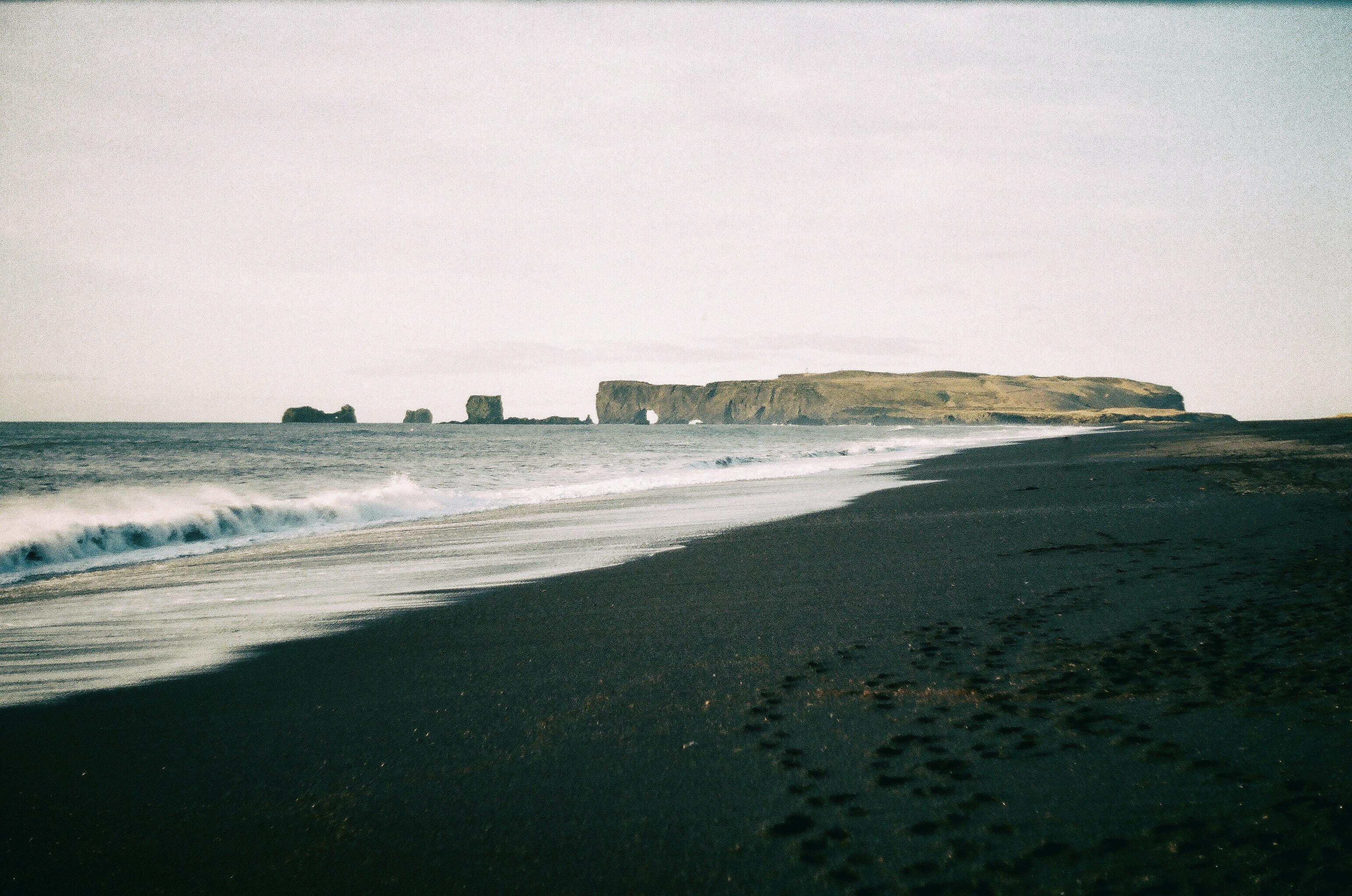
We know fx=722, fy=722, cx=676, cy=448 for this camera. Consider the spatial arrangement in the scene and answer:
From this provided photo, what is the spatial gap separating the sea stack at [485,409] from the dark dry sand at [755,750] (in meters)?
165

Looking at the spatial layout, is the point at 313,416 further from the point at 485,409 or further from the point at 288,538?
the point at 288,538

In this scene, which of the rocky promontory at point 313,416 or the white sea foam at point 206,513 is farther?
the rocky promontory at point 313,416

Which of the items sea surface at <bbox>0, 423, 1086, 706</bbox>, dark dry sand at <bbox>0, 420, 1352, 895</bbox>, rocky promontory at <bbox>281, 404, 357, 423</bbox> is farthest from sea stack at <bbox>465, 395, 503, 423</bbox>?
dark dry sand at <bbox>0, 420, 1352, 895</bbox>

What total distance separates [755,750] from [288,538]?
1140 cm

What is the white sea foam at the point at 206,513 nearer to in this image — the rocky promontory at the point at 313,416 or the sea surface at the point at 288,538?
the sea surface at the point at 288,538

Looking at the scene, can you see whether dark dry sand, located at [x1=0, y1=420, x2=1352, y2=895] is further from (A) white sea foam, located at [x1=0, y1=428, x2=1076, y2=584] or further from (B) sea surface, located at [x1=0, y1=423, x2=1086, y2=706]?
(A) white sea foam, located at [x1=0, y1=428, x2=1076, y2=584]

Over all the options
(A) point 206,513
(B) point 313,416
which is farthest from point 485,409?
(A) point 206,513

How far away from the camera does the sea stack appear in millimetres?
164875

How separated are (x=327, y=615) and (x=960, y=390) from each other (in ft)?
692

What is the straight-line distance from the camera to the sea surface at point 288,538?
5.58 m

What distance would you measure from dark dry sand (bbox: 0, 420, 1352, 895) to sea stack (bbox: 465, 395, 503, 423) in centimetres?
16459

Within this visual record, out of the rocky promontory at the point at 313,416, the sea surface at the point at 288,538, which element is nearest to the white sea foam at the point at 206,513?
the sea surface at the point at 288,538

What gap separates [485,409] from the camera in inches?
6531

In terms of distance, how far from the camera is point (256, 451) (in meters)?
46.5
